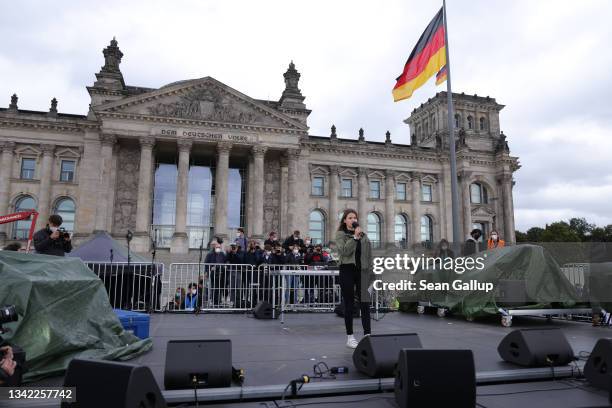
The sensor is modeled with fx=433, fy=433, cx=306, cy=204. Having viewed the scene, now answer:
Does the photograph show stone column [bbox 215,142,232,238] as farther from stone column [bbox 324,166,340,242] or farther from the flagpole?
the flagpole

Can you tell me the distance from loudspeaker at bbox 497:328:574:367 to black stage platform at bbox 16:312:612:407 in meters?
0.19

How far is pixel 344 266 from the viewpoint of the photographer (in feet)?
23.7

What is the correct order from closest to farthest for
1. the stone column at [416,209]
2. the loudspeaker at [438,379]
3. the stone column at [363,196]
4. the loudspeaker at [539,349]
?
1. the loudspeaker at [438,379]
2. the loudspeaker at [539,349]
3. the stone column at [363,196]
4. the stone column at [416,209]

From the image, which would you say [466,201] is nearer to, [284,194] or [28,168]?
[284,194]

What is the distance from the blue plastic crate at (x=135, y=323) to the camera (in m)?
7.09

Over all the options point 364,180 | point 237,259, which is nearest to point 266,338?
point 237,259

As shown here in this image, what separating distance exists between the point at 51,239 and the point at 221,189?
29.2 metres

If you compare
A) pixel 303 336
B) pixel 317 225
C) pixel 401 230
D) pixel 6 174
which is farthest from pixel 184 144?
pixel 303 336

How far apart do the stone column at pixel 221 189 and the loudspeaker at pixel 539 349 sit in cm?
3303

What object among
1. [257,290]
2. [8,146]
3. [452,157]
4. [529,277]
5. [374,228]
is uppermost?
[8,146]

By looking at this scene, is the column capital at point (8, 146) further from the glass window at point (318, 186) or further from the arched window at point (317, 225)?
the arched window at point (317, 225)

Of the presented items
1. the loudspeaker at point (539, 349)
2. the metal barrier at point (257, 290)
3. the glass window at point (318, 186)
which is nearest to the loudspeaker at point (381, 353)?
the loudspeaker at point (539, 349)

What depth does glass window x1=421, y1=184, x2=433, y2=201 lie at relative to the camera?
49603mm

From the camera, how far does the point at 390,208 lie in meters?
47.5
